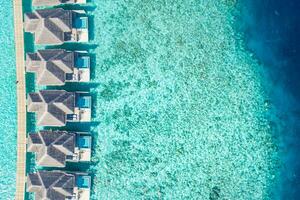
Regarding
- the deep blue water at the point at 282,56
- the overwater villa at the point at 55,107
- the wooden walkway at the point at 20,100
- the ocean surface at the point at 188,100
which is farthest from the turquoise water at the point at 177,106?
the wooden walkway at the point at 20,100

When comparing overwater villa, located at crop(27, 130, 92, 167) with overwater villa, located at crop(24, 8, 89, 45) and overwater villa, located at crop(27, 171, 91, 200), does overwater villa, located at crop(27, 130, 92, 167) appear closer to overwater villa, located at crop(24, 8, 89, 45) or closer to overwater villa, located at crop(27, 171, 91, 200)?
overwater villa, located at crop(27, 171, 91, 200)

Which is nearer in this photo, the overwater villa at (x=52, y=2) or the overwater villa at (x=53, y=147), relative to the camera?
the overwater villa at (x=53, y=147)

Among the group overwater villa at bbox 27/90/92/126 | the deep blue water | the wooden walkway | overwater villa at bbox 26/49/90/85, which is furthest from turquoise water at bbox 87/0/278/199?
the wooden walkway

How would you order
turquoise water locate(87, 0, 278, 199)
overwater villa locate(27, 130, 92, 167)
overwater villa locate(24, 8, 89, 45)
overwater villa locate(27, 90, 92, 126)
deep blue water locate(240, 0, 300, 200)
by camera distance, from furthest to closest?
deep blue water locate(240, 0, 300, 200), turquoise water locate(87, 0, 278, 199), overwater villa locate(24, 8, 89, 45), overwater villa locate(27, 90, 92, 126), overwater villa locate(27, 130, 92, 167)

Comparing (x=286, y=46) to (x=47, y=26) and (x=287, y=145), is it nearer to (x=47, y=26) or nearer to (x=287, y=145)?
(x=287, y=145)

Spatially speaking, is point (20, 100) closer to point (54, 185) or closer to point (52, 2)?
point (54, 185)

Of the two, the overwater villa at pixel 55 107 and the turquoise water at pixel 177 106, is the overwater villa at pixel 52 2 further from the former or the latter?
the overwater villa at pixel 55 107
